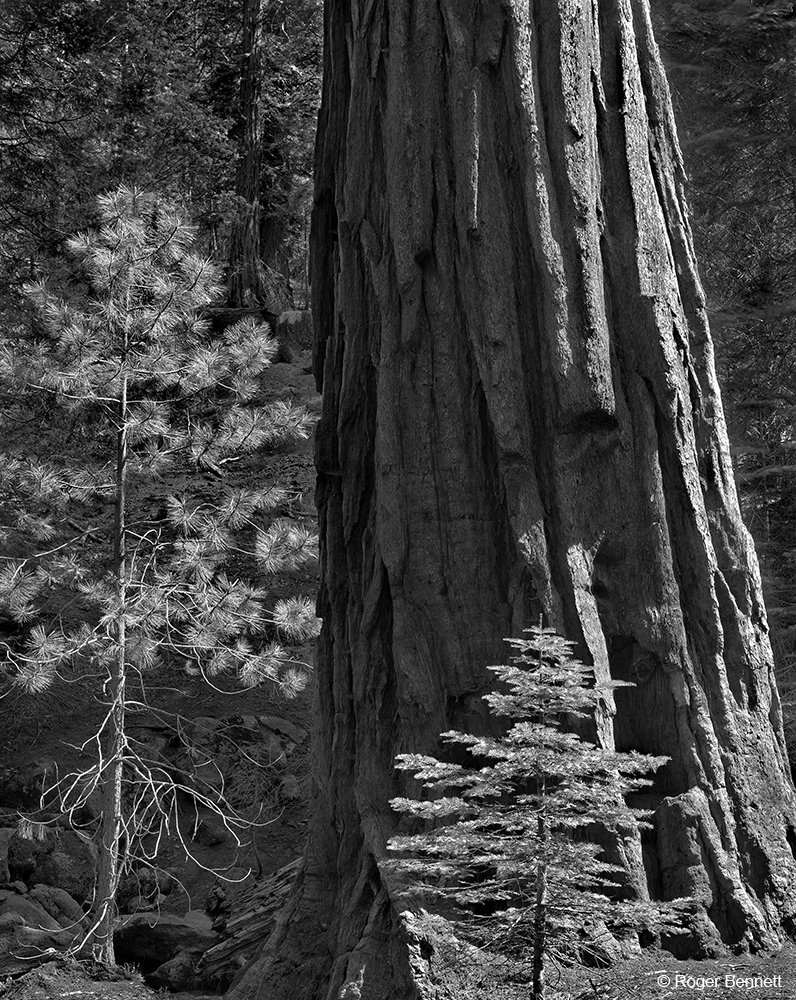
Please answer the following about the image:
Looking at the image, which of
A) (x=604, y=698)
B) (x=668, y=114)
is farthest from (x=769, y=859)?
(x=668, y=114)

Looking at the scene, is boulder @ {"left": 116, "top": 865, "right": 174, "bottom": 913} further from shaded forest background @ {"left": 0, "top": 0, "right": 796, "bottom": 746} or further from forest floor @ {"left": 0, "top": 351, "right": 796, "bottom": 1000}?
shaded forest background @ {"left": 0, "top": 0, "right": 796, "bottom": 746}

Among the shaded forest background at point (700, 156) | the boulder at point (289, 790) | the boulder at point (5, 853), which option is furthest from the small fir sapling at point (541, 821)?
the shaded forest background at point (700, 156)

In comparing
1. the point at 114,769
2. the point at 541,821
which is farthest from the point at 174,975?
the point at 541,821

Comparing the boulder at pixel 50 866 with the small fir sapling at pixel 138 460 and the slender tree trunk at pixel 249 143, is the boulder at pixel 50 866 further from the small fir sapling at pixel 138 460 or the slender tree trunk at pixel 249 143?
the slender tree trunk at pixel 249 143

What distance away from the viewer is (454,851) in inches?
137

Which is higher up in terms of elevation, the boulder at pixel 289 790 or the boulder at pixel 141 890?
the boulder at pixel 289 790

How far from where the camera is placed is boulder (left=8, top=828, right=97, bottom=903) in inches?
341

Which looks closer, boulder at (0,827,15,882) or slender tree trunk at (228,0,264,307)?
boulder at (0,827,15,882)

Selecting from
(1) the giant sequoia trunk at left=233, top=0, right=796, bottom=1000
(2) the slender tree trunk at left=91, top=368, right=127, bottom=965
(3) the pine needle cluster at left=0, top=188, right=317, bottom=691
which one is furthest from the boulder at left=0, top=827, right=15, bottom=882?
(1) the giant sequoia trunk at left=233, top=0, right=796, bottom=1000

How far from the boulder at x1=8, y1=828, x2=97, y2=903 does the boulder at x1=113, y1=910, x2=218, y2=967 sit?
1321 mm

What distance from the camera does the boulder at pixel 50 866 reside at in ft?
28.4

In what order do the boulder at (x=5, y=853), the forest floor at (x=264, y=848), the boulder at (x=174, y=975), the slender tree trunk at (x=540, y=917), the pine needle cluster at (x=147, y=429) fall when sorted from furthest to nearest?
the boulder at (x=5, y=853) → the pine needle cluster at (x=147, y=429) → the boulder at (x=174, y=975) → the forest floor at (x=264, y=848) → the slender tree trunk at (x=540, y=917)

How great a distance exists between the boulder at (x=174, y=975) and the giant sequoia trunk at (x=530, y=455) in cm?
180

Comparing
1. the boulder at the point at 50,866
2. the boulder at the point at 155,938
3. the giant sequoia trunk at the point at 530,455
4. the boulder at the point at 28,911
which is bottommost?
the boulder at the point at 155,938
